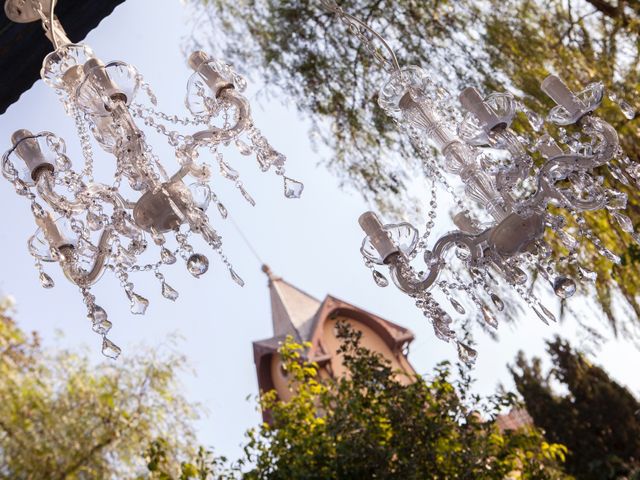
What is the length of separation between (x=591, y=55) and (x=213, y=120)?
3.03 meters

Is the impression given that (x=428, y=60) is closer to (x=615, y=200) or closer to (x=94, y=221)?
(x=615, y=200)

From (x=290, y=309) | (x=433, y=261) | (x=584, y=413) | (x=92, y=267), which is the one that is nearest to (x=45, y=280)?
(x=92, y=267)

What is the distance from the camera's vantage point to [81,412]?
21.6ft

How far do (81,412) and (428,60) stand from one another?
4.39 meters

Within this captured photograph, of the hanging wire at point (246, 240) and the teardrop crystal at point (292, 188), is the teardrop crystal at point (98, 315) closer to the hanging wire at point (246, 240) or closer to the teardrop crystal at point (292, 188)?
the teardrop crystal at point (292, 188)

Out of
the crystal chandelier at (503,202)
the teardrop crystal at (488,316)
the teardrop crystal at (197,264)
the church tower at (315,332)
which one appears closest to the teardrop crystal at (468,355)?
the crystal chandelier at (503,202)

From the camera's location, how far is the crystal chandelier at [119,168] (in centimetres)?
179

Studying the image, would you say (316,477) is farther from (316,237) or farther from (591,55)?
(316,237)

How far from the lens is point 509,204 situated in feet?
6.15

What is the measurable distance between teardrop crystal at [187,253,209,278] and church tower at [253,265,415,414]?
7.72 metres

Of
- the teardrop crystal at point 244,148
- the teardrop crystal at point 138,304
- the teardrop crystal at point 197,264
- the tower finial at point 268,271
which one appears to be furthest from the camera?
the tower finial at point 268,271

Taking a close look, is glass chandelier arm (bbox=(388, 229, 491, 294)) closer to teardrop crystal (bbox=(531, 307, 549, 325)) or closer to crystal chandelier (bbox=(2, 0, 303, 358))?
teardrop crystal (bbox=(531, 307, 549, 325))

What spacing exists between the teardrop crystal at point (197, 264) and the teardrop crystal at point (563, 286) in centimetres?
80

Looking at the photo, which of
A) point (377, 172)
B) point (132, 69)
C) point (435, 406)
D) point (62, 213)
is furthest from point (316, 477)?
point (132, 69)
